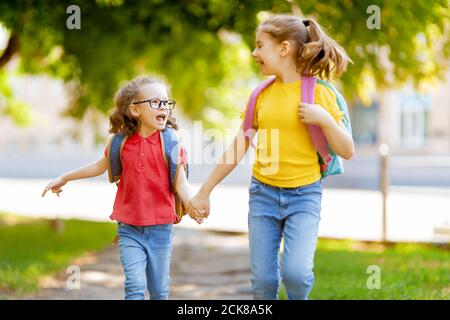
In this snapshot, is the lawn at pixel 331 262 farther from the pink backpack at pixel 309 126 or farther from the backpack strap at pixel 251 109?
the backpack strap at pixel 251 109

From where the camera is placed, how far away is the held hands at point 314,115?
11.9ft

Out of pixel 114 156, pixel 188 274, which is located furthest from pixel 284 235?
pixel 188 274

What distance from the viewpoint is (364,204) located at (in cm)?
1596

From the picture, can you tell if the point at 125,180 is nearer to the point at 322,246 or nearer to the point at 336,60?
the point at 336,60

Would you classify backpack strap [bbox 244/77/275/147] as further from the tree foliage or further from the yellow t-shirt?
the tree foliage

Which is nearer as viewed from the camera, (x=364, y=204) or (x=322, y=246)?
(x=322, y=246)

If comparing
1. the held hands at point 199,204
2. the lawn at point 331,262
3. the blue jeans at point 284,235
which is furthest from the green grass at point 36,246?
the blue jeans at point 284,235

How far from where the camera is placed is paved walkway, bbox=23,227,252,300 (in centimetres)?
645

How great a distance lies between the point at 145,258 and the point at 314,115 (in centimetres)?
121

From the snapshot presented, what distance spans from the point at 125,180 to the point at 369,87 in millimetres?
6490

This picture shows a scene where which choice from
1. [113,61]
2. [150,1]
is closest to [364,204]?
[113,61]

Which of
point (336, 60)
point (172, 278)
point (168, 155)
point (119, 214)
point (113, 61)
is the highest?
point (113, 61)

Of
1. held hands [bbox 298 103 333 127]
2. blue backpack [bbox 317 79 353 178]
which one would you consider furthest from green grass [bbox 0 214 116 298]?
held hands [bbox 298 103 333 127]
